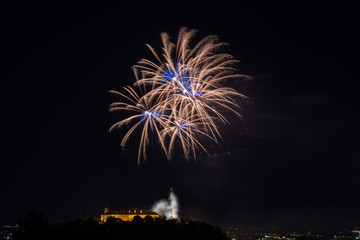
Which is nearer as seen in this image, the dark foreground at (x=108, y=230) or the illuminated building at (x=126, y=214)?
the dark foreground at (x=108, y=230)

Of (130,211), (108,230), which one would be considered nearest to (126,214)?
(130,211)

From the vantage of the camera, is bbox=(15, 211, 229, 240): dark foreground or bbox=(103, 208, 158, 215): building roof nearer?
bbox=(15, 211, 229, 240): dark foreground

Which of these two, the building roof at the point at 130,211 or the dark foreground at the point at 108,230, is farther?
the building roof at the point at 130,211

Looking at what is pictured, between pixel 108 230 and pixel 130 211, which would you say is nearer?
pixel 108 230

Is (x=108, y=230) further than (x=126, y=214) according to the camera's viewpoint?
No

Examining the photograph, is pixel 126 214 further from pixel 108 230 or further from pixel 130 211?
pixel 108 230

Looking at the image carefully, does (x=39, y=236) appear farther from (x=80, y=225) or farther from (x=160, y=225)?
(x=160, y=225)

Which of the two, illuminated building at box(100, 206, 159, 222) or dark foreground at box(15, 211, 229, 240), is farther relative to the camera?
illuminated building at box(100, 206, 159, 222)

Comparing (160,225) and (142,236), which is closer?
(142,236)

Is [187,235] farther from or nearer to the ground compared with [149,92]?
nearer to the ground

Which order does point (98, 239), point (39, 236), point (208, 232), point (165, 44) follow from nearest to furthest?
point (165, 44)
point (39, 236)
point (98, 239)
point (208, 232)

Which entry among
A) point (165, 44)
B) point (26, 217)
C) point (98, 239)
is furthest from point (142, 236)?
point (165, 44)
